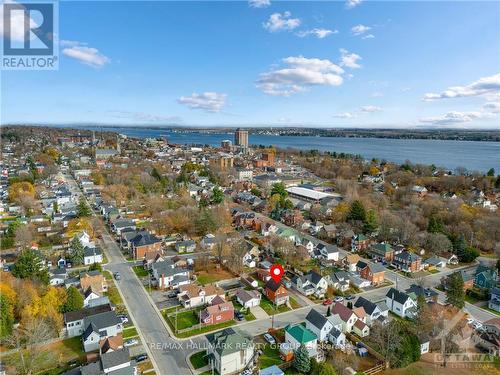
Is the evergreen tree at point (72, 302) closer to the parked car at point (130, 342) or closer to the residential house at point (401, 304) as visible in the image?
the parked car at point (130, 342)

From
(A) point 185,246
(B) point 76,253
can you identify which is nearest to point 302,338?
(A) point 185,246

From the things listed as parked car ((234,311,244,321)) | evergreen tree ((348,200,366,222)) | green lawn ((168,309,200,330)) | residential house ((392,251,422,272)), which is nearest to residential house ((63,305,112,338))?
green lawn ((168,309,200,330))

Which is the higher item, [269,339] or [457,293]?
[457,293]

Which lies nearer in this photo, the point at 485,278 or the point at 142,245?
the point at 485,278

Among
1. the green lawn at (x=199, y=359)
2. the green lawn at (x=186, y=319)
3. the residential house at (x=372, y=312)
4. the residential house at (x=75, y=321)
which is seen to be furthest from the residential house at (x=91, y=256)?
the residential house at (x=372, y=312)

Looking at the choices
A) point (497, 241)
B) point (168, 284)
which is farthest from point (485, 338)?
point (168, 284)

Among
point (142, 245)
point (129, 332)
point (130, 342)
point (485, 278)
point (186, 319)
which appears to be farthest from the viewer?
point (142, 245)

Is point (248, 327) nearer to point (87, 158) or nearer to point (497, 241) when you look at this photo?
point (497, 241)

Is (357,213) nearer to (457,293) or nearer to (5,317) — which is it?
(457,293)
